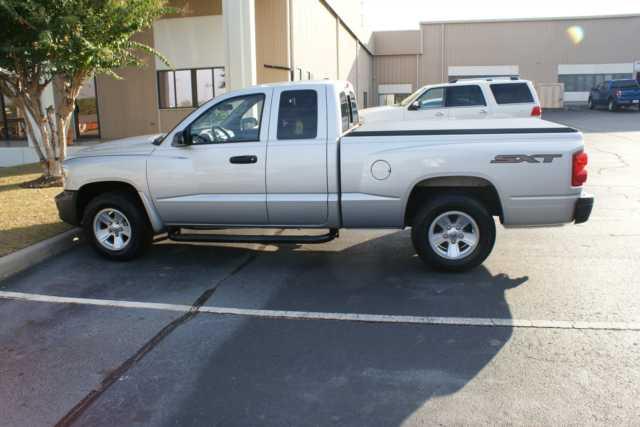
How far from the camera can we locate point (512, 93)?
14188 millimetres

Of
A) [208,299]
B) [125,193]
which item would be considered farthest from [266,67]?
[208,299]

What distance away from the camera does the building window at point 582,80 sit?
150 feet

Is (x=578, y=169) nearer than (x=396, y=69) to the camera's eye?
Yes

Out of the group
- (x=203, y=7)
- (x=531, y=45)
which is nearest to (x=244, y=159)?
(x=203, y=7)

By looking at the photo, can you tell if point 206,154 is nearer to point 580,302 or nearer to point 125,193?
point 125,193

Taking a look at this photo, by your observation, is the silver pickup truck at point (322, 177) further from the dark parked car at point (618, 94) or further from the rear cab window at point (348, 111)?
the dark parked car at point (618, 94)

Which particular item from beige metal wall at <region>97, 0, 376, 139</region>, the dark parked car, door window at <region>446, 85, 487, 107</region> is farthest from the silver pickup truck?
the dark parked car

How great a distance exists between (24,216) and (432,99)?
370 inches

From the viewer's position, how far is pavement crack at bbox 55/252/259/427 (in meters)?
3.69

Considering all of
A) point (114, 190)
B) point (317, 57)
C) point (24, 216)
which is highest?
point (317, 57)

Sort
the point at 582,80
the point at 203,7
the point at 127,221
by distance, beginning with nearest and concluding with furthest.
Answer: the point at 127,221, the point at 203,7, the point at 582,80

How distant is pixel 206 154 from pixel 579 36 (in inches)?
1779

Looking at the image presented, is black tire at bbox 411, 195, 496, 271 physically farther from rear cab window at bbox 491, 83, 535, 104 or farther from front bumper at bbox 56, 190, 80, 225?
rear cab window at bbox 491, 83, 535, 104

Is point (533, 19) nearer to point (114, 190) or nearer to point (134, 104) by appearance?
point (134, 104)
